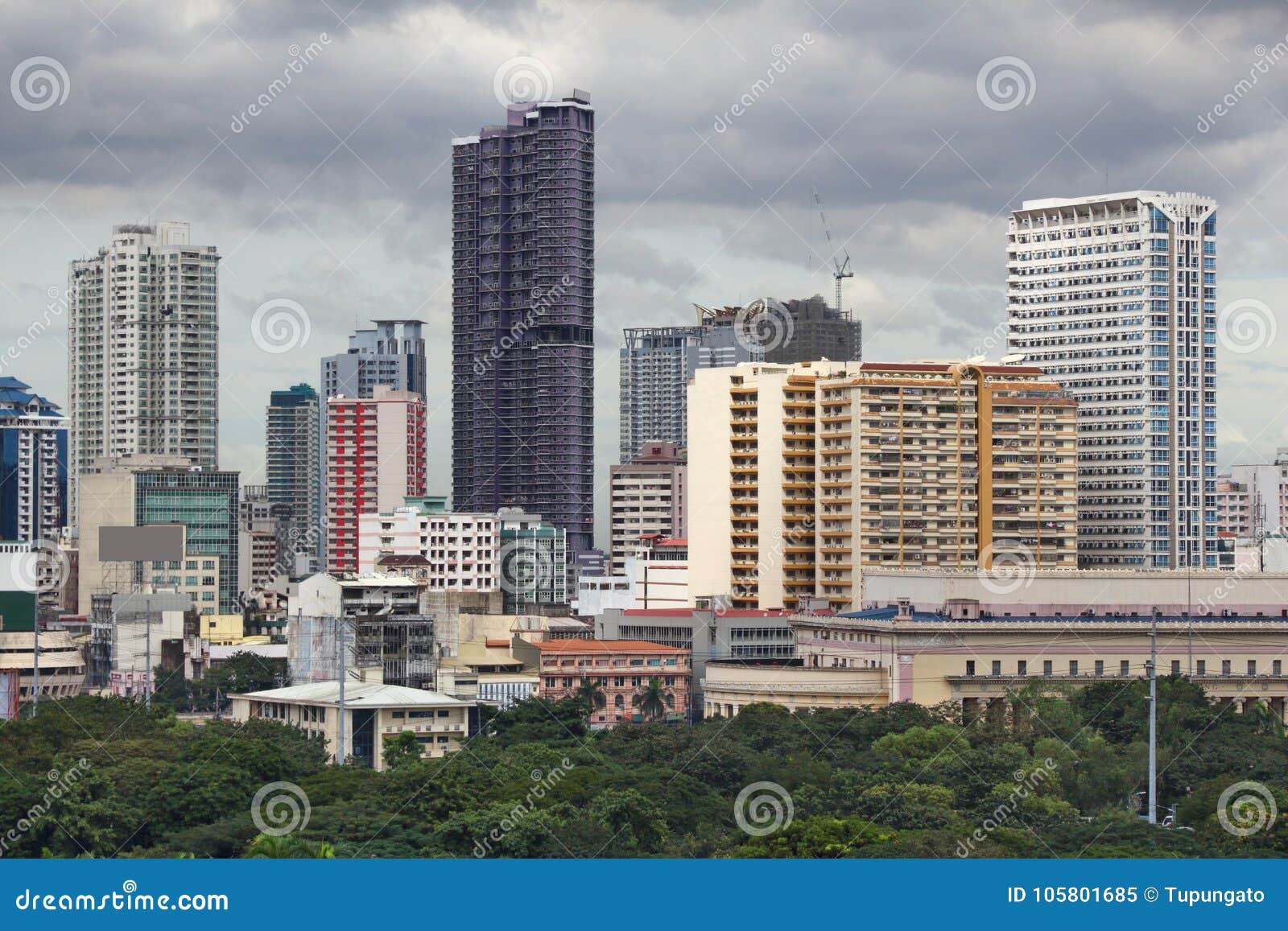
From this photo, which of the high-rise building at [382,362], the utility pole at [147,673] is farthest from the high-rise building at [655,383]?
the utility pole at [147,673]

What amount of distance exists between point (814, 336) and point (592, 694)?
1265 inches

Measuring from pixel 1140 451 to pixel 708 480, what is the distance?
16.8m

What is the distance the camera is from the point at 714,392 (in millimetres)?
56062

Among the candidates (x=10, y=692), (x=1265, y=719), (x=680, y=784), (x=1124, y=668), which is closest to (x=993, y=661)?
(x=1124, y=668)

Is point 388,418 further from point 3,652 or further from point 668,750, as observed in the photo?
point 668,750

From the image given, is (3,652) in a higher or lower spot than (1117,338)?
lower

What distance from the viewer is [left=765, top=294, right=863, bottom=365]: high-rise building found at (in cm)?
7662

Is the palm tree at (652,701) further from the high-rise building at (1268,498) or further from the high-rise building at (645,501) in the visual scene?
the high-rise building at (1268,498)

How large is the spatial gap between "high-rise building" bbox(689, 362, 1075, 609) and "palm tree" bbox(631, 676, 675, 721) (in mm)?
6832

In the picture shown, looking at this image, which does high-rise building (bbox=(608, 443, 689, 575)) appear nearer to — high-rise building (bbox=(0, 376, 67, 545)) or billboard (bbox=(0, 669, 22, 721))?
high-rise building (bbox=(0, 376, 67, 545))

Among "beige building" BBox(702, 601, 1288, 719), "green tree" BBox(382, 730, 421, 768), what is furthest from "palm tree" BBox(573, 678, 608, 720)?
"green tree" BBox(382, 730, 421, 768)

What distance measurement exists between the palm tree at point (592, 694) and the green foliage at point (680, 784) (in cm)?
685

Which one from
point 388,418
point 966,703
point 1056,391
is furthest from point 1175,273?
point 388,418

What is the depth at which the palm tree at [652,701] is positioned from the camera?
156 ft
